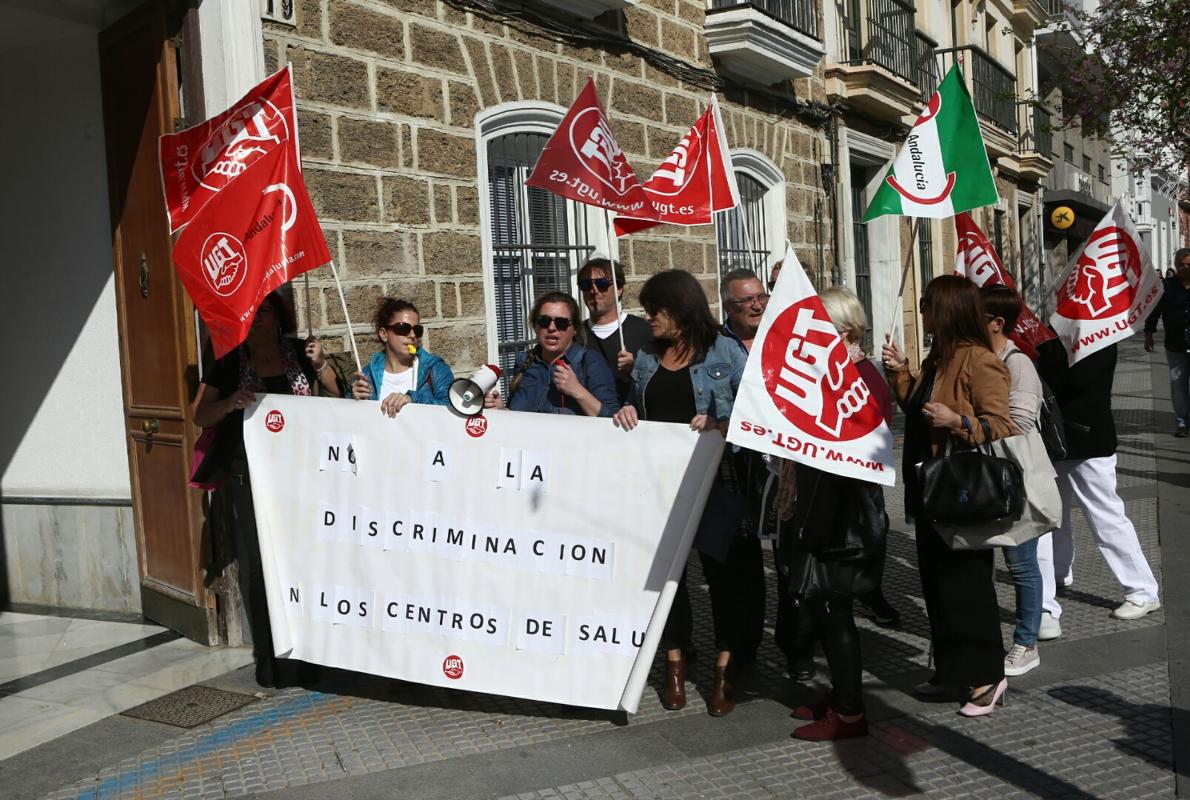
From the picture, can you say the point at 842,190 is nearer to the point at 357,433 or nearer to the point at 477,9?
the point at 477,9

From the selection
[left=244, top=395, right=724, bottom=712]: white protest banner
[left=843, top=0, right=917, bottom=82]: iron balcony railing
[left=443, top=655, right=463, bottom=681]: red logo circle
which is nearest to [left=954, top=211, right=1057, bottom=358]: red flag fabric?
[left=244, top=395, right=724, bottom=712]: white protest banner

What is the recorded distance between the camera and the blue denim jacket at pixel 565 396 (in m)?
4.83

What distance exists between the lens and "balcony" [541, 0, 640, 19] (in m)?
7.95

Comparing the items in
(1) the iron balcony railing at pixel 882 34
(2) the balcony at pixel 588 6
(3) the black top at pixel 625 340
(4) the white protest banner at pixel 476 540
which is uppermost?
(1) the iron balcony railing at pixel 882 34

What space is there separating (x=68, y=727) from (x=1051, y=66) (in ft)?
89.1

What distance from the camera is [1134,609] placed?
560 centimetres

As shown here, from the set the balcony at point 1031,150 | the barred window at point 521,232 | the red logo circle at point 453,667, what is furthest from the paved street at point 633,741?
the balcony at point 1031,150

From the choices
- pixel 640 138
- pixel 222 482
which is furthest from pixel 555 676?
pixel 640 138

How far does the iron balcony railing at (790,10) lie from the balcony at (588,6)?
6.07 feet

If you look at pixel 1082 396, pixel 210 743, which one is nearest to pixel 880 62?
pixel 1082 396

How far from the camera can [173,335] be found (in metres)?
5.60

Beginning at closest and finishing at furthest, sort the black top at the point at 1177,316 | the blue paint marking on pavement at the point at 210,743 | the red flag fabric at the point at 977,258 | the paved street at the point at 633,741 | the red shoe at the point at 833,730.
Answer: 1. the paved street at the point at 633,741
2. the blue paint marking on pavement at the point at 210,743
3. the red shoe at the point at 833,730
4. the red flag fabric at the point at 977,258
5. the black top at the point at 1177,316

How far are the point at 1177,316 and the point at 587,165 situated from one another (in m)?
8.38

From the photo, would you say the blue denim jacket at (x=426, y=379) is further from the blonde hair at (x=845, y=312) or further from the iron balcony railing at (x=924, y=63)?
the iron balcony railing at (x=924, y=63)
